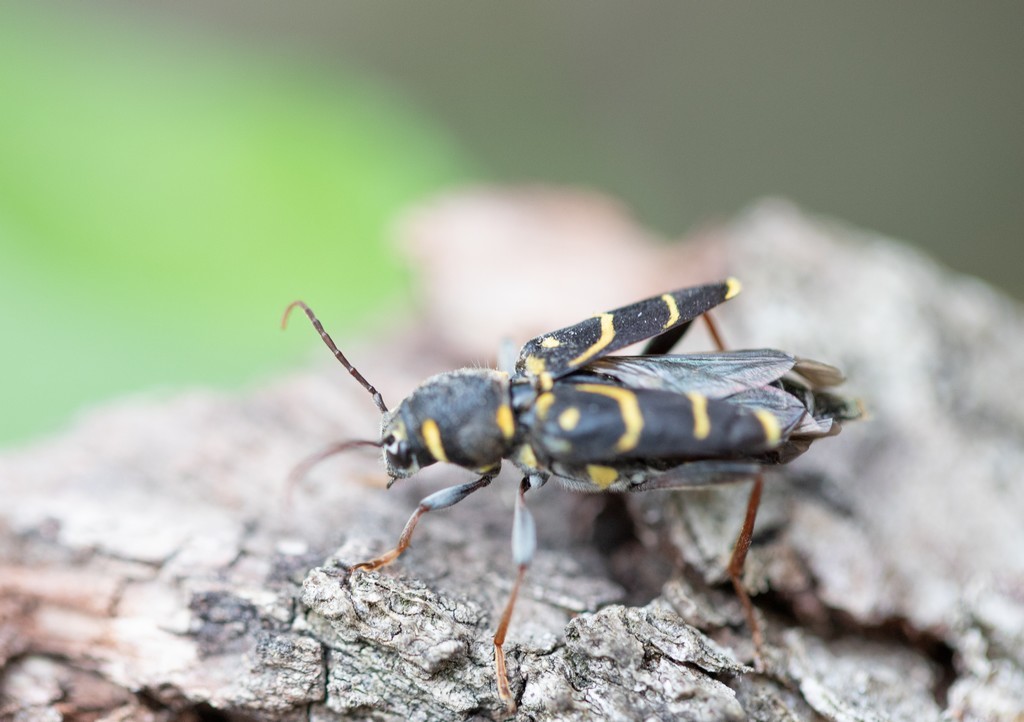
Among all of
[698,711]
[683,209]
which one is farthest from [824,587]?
[683,209]

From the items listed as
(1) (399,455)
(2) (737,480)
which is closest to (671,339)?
(2) (737,480)

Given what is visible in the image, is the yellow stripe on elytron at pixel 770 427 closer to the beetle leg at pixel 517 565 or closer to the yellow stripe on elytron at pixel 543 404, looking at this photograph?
the yellow stripe on elytron at pixel 543 404

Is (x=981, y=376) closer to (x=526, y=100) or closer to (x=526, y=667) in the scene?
(x=526, y=667)

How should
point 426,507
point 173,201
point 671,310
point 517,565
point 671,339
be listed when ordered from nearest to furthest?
point 517,565, point 426,507, point 671,310, point 671,339, point 173,201

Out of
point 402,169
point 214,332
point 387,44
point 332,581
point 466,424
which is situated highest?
point 387,44

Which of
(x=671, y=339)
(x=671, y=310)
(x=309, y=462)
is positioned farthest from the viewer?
(x=671, y=339)

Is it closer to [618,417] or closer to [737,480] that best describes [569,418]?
[618,417]
